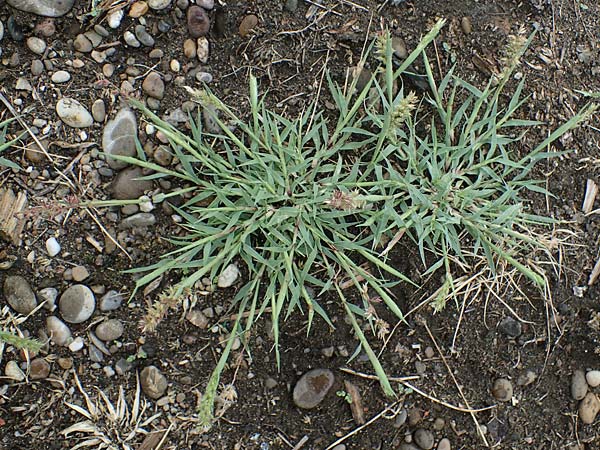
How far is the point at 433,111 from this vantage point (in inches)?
86.4

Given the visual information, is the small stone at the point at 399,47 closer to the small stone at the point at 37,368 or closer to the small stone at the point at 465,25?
the small stone at the point at 465,25

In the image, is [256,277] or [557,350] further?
[557,350]

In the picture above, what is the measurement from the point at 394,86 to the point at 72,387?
1507 millimetres

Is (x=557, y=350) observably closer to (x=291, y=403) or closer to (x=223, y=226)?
(x=291, y=403)

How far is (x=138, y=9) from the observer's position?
6.86ft

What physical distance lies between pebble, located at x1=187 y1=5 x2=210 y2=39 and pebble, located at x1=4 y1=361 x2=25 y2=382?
125cm

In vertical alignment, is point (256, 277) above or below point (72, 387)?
above

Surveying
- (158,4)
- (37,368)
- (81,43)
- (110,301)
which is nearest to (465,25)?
(158,4)

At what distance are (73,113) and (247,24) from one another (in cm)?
67

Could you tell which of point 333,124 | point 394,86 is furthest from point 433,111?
point 333,124

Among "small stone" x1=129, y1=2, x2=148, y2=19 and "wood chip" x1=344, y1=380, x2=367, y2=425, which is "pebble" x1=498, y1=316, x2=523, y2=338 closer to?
"wood chip" x1=344, y1=380, x2=367, y2=425

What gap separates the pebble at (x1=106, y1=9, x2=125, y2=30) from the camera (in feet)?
6.81

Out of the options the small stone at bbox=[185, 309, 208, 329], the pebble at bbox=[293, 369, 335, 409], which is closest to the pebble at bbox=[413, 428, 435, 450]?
the pebble at bbox=[293, 369, 335, 409]

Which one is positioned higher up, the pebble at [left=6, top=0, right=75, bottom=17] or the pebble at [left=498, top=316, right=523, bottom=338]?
the pebble at [left=6, top=0, right=75, bottom=17]
